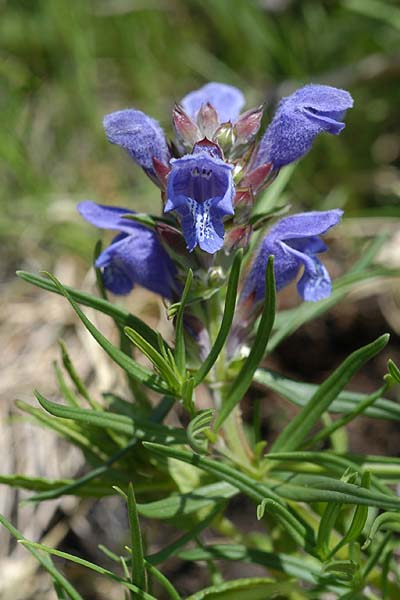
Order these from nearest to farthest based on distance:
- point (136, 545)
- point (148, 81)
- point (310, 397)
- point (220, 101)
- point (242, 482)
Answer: point (136, 545), point (242, 482), point (310, 397), point (220, 101), point (148, 81)

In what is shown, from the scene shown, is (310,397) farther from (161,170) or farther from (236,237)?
(161,170)

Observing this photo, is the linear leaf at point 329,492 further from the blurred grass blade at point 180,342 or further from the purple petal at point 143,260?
the purple petal at point 143,260

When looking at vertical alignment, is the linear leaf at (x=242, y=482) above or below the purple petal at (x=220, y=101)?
below

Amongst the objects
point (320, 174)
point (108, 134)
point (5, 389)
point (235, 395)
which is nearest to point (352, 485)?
point (235, 395)

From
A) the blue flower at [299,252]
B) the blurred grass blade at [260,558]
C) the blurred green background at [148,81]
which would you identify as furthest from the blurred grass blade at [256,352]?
the blurred green background at [148,81]

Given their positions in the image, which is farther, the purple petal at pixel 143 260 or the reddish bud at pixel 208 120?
the purple petal at pixel 143 260

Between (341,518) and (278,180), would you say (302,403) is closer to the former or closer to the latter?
(341,518)

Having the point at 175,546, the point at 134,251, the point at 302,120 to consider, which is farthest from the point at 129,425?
the point at 302,120
